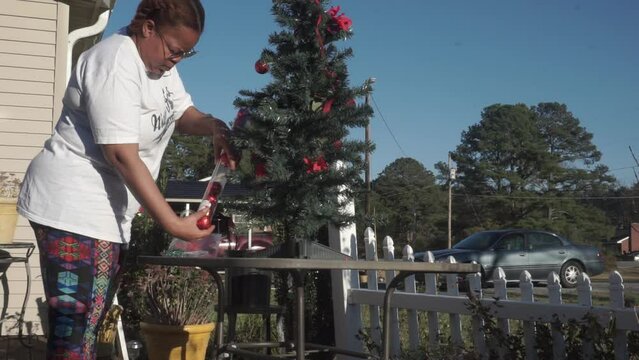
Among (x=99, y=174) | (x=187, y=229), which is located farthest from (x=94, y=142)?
(x=187, y=229)

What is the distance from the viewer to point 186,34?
165cm

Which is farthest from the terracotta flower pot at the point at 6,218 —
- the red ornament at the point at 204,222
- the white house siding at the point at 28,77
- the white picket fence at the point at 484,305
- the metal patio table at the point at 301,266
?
the red ornament at the point at 204,222

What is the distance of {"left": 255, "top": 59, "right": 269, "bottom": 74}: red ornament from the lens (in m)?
3.49

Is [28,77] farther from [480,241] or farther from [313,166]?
[480,241]

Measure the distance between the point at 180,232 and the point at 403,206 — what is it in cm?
4948

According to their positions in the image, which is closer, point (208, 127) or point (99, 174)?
point (99, 174)

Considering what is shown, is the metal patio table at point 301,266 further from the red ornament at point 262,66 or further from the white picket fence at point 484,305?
the red ornament at point 262,66

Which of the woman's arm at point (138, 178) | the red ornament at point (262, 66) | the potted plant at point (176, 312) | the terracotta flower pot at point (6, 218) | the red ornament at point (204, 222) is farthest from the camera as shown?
the potted plant at point (176, 312)

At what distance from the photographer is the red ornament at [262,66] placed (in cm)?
349

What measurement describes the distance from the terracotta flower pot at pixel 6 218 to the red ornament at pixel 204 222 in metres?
2.31

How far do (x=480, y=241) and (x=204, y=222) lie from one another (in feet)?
41.9

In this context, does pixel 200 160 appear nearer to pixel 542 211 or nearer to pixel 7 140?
pixel 542 211

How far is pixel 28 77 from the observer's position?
503 cm

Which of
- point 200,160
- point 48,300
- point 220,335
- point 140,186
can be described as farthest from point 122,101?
point 200,160
